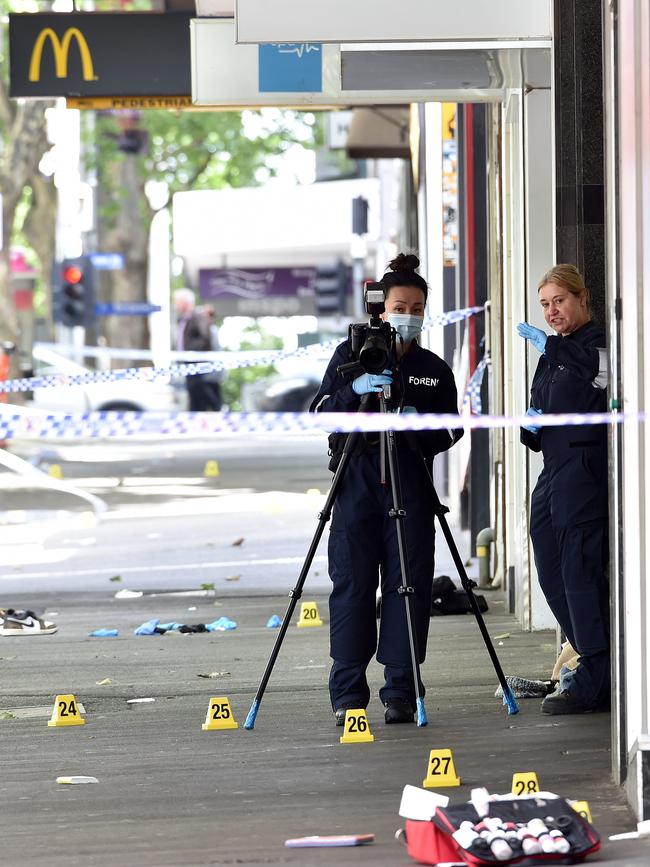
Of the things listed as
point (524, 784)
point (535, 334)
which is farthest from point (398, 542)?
point (524, 784)

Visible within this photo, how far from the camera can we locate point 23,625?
1075 centimetres

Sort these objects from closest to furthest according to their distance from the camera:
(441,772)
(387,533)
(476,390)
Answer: (441,772)
(387,533)
(476,390)

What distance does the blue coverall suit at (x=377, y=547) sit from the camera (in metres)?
7.71

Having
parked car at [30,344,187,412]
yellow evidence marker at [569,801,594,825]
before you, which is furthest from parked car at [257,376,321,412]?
yellow evidence marker at [569,801,594,825]

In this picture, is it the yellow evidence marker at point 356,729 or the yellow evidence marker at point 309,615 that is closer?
the yellow evidence marker at point 356,729

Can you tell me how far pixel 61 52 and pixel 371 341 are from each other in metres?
7.53

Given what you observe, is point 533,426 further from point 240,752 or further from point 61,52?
point 61,52

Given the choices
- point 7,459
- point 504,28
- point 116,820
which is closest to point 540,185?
point 504,28

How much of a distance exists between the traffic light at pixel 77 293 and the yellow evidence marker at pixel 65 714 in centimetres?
2595

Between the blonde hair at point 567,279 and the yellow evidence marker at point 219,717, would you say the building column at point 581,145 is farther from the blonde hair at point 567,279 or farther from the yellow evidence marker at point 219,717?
the yellow evidence marker at point 219,717

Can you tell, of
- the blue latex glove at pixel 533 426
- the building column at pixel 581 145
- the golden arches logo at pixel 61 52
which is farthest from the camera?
the golden arches logo at pixel 61 52

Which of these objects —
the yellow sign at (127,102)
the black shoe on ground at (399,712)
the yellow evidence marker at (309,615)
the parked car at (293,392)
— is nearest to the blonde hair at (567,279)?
the black shoe on ground at (399,712)

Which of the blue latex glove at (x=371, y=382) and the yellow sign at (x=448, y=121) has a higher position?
the yellow sign at (x=448, y=121)

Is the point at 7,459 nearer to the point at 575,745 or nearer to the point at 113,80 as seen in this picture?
the point at 113,80
